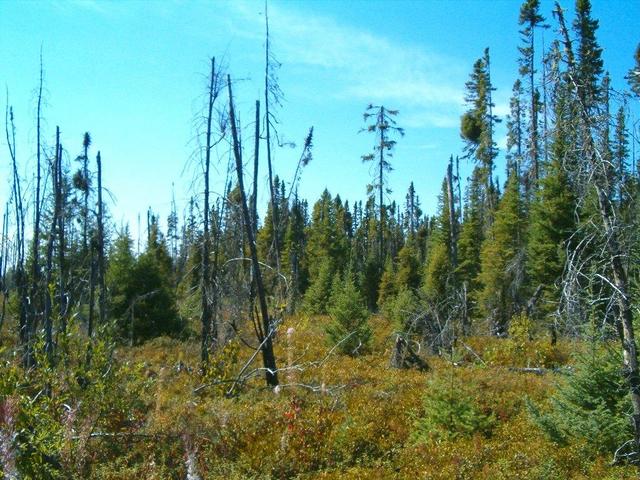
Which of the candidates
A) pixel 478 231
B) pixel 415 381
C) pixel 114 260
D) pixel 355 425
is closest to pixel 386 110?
pixel 478 231

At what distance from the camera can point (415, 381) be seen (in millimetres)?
13094

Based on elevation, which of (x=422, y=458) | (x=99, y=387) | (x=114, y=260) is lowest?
(x=422, y=458)

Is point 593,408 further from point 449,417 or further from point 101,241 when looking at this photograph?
point 101,241

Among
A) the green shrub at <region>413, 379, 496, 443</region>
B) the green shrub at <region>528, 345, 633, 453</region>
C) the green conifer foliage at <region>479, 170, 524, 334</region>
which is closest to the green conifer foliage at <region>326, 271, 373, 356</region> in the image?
the green shrub at <region>413, 379, 496, 443</region>

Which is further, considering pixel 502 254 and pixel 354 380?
pixel 502 254

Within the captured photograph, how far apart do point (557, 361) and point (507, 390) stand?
5.97m

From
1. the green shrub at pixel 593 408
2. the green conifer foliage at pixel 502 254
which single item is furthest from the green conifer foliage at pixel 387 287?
the green shrub at pixel 593 408

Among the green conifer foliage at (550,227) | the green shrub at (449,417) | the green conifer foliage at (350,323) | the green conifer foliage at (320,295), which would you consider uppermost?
the green conifer foliage at (550,227)

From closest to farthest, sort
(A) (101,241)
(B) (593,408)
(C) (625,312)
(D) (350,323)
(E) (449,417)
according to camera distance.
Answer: (C) (625,312) → (B) (593,408) → (E) (449,417) → (A) (101,241) → (D) (350,323)

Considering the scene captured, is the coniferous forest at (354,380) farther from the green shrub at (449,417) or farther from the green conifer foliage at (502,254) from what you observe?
the green conifer foliage at (502,254)

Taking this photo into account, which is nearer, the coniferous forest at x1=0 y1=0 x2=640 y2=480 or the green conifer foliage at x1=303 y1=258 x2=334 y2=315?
the coniferous forest at x1=0 y1=0 x2=640 y2=480

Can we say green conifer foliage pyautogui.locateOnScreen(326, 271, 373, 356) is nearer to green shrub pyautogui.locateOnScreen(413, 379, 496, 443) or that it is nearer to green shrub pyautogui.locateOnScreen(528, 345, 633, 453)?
green shrub pyautogui.locateOnScreen(413, 379, 496, 443)

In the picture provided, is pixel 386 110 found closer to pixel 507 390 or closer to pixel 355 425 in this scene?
pixel 507 390

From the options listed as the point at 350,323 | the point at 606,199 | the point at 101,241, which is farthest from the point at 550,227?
the point at 101,241
